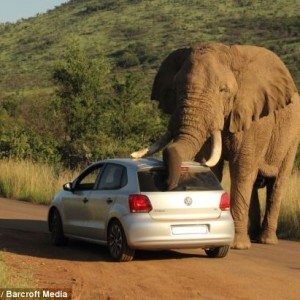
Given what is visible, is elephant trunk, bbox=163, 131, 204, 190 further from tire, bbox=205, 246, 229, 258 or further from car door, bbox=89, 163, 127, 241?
tire, bbox=205, 246, 229, 258

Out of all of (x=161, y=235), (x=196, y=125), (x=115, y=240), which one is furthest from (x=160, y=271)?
(x=196, y=125)

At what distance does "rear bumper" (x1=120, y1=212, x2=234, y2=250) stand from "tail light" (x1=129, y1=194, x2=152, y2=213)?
61 millimetres

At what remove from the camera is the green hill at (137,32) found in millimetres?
67062

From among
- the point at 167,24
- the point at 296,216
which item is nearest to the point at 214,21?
the point at 167,24

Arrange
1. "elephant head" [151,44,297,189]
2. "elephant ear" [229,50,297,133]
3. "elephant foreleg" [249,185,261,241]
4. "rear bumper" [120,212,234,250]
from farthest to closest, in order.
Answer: "elephant foreleg" [249,185,261,241]
"elephant ear" [229,50,297,133]
"elephant head" [151,44,297,189]
"rear bumper" [120,212,234,250]

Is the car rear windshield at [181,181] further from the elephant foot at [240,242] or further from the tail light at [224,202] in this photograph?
the elephant foot at [240,242]

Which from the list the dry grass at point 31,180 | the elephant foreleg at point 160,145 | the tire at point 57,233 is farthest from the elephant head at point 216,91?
the dry grass at point 31,180

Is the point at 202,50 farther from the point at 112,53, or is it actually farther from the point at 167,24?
the point at 167,24

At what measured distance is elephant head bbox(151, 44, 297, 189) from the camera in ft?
39.4

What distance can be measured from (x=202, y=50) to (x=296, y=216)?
13.1 feet

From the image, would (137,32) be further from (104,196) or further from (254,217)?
(104,196)

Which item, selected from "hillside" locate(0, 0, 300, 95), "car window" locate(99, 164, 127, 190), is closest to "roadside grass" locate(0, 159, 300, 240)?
"car window" locate(99, 164, 127, 190)

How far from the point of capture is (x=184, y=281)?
9.48m

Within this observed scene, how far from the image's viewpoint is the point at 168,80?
13.8 m
